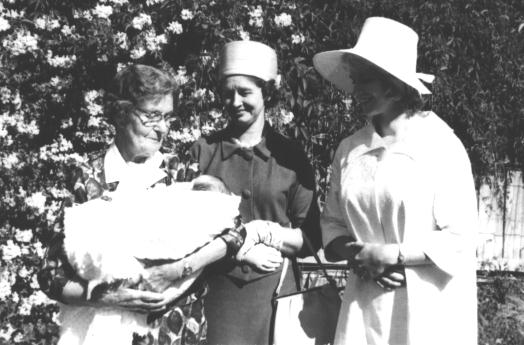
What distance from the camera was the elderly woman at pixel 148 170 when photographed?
8.58 ft

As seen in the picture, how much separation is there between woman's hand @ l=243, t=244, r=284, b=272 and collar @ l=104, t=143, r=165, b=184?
533 millimetres

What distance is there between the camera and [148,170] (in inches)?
107

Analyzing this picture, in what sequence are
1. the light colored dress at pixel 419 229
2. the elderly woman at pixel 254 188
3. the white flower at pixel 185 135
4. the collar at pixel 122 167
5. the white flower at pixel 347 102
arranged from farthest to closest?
the white flower at pixel 347 102 < the white flower at pixel 185 135 < the elderly woman at pixel 254 188 < the light colored dress at pixel 419 229 < the collar at pixel 122 167

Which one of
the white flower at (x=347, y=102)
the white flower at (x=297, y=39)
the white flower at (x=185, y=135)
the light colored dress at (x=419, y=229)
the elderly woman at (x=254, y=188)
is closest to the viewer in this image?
the light colored dress at (x=419, y=229)

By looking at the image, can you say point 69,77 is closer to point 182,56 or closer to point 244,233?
point 182,56

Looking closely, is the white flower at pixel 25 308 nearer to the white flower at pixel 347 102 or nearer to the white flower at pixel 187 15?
the white flower at pixel 187 15

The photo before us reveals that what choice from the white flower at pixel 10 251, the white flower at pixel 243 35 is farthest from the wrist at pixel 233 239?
the white flower at pixel 10 251

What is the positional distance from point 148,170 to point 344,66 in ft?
3.60

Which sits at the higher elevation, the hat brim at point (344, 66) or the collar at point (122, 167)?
the hat brim at point (344, 66)

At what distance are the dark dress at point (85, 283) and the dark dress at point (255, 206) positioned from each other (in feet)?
1.09

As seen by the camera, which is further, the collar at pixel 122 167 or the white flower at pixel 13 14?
the white flower at pixel 13 14

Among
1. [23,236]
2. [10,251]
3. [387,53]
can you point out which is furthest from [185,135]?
[387,53]

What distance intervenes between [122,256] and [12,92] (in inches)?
145

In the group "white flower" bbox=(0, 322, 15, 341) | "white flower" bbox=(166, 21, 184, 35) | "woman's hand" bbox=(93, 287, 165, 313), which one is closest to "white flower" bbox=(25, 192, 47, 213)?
"white flower" bbox=(0, 322, 15, 341)
